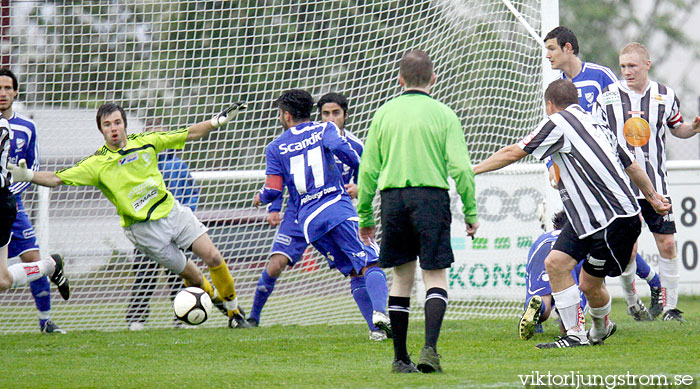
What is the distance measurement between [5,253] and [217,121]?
1897mm

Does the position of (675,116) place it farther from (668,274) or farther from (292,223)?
(292,223)

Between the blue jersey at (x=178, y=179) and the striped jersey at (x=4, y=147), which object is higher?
the striped jersey at (x=4, y=147)

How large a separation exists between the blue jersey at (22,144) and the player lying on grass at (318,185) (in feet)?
7.21

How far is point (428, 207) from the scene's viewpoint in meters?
4.58

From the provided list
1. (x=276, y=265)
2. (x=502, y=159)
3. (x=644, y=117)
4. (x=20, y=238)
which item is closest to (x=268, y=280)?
(x=276, y=265)

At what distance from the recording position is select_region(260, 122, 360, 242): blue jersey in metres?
6.63

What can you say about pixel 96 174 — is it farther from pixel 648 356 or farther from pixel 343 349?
pixel 648 356

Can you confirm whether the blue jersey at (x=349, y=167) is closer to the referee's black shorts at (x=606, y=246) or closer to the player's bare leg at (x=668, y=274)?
the referee's black shorts at (x=606, y=246)

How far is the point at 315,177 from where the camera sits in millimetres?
6668

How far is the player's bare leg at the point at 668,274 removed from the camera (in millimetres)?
6914

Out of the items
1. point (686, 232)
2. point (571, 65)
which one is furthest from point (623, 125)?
point (686, 232)

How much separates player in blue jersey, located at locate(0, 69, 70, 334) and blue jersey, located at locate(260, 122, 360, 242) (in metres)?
2.22

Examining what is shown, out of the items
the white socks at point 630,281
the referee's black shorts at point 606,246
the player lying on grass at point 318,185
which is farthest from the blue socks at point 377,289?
the white socks at point 630,281

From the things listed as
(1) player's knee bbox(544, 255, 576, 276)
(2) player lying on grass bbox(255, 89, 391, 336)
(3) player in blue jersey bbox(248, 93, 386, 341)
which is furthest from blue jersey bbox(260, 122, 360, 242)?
(1) player's knee bbox(544, 255, 576, 276)
